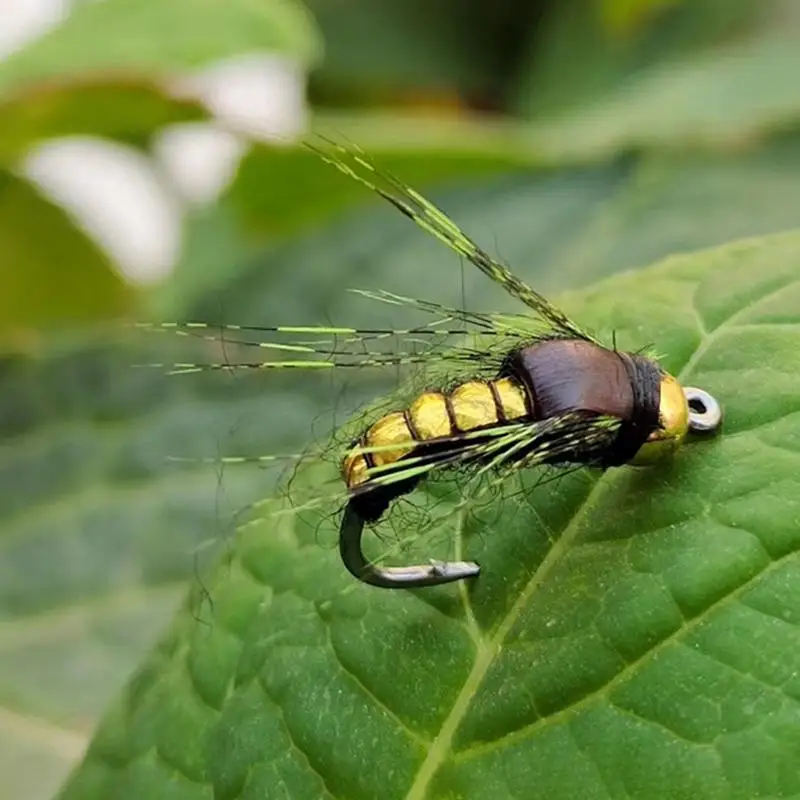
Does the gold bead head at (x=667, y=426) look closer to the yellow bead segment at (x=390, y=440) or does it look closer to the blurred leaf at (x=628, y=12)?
the yellow bead segment at (x=390, y=440)

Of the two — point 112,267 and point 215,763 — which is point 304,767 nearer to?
point 215,763

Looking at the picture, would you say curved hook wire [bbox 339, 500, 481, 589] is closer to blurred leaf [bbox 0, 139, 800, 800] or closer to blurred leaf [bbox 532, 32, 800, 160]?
blurred leaf [bbox 0, 139, 800, 800]

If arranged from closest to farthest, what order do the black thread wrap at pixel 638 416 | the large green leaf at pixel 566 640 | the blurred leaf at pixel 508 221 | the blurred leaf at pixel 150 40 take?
the large green leaf at pixel 566 640 < the black thread wrap at pixel 638 416 < the blurred leaf at pixel 150 40 < the blurred leaf at pixel 508 221

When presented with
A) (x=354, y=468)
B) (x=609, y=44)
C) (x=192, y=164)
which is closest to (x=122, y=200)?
(x=192, y=164)

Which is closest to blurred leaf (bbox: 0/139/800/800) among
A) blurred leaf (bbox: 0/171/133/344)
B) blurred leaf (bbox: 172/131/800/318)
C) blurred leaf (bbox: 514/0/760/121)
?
blurred leaf (bbox: 172/131/800/318)

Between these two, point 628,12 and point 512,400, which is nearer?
point 512,400

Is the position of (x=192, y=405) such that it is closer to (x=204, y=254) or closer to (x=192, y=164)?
(x=204, y=254)

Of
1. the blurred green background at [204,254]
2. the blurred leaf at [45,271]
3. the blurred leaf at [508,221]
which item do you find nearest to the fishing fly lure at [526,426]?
the blurred green background at [204,254]
